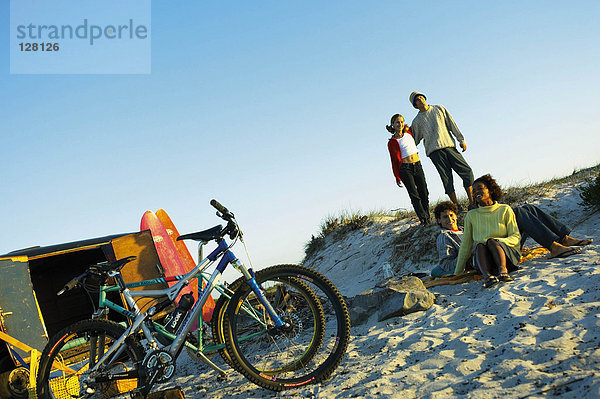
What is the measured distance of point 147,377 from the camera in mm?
3516

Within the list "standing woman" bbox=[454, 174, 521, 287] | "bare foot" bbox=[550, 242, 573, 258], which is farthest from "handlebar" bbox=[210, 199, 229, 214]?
"bare foot" bbox=[550, 242, 573, 258]

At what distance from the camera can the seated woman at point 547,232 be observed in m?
5.18

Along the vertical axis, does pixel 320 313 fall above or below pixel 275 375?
above

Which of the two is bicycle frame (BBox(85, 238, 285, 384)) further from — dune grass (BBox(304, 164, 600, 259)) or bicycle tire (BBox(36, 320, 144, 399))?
dune grass (BBox(304, 164, 600, 259))

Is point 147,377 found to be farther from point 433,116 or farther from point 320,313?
point 433,116

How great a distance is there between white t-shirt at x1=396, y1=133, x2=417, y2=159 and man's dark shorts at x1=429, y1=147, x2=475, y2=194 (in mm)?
368

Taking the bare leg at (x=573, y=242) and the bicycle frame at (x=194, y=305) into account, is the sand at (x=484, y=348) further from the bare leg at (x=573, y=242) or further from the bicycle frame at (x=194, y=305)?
the bicycle frame at (x=194, y=305)

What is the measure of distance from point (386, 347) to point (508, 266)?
2.08 meters

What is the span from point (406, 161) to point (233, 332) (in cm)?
496

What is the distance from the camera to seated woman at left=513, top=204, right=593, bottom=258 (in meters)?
5.18

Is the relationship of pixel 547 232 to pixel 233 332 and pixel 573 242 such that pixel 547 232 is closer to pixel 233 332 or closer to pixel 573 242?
pixel 573 242

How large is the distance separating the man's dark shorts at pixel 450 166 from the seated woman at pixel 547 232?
1.86m

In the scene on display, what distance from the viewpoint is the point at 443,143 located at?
287 inches

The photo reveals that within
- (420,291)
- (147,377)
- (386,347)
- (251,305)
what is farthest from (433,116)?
(147,377)
